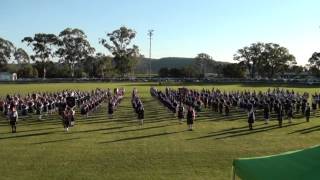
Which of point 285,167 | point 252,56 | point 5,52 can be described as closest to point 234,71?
point 252,56

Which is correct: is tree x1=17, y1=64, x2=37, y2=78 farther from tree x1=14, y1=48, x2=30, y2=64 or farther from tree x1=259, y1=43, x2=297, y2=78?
tree x1=259, y1=43, x2=297, y2=78

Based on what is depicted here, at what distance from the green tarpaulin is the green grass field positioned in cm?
563

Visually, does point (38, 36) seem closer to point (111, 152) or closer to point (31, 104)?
point (31, 104)

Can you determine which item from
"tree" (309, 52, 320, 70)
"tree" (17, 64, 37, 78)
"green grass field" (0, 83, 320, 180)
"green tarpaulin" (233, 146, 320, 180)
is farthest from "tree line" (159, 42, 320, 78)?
"green tarpaulin" (233, 146, 320, 180)

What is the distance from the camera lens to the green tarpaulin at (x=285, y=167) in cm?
829

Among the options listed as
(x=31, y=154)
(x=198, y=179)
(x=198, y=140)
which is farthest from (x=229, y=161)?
(x=31, y=154)

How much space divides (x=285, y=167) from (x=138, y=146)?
1215cm

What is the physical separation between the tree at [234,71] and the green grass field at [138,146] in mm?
84746

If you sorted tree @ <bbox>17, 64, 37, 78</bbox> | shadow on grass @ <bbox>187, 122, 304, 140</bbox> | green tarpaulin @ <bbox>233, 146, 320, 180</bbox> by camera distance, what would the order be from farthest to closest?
1. tree @ <bbox>17, 64, 37, 78</bbox>
2. shadow on grass @ <bbox>187, 122, 304, 140</bbox>
3. green tarpaulin @ <bbox>233, 146, 320, 180</bbox>

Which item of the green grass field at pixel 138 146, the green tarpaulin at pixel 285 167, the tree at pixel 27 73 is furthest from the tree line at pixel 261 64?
the green tarpaulin at pixel 285 167

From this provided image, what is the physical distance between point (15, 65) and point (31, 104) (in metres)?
111

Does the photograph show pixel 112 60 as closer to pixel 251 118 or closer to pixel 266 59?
pixel 266 59

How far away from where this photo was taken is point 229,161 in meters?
17.2

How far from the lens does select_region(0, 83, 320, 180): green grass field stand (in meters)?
15.8
